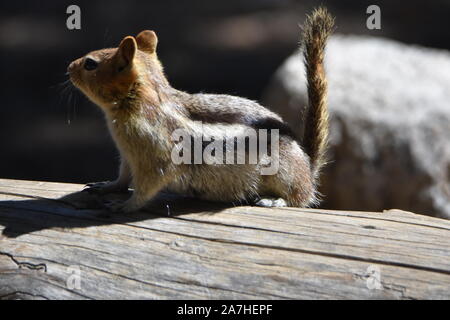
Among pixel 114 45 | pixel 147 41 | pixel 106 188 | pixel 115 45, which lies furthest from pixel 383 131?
pixel 115 45

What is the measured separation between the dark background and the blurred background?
0.05 ft

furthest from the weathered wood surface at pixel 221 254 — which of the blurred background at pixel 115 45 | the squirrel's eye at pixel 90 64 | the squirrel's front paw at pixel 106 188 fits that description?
the blurred background at pixel 115 45

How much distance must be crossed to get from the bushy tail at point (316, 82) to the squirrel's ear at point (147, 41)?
97 centimetres

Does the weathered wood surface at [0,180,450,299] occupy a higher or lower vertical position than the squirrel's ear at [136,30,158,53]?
lower

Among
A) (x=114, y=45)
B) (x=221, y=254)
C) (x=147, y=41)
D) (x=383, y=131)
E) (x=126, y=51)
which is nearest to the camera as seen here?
(x=221, y=254)

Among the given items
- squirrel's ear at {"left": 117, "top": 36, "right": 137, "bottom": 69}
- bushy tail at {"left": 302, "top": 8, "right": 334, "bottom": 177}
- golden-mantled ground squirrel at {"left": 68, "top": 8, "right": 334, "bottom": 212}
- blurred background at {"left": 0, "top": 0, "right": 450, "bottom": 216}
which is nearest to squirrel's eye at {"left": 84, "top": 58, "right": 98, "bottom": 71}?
golden-mantled ground squirrel at {"left": 68, "top": 8, "right": 334, "bottom": 212}

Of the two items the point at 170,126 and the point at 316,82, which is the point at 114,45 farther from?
the point at 170,126

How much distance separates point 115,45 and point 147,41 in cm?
709

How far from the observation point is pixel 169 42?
1147 cm

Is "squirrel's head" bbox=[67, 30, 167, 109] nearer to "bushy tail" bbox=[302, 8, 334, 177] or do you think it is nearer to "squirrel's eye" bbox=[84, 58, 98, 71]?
"squirrel's eye" bbox=[84, 58, 98, 71]

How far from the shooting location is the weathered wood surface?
9.52 ft

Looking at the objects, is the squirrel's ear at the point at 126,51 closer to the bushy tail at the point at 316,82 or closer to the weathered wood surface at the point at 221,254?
the weathered wood surface at the point at 221,254

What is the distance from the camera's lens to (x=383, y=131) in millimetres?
5875

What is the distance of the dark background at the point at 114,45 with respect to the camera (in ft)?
28.8
